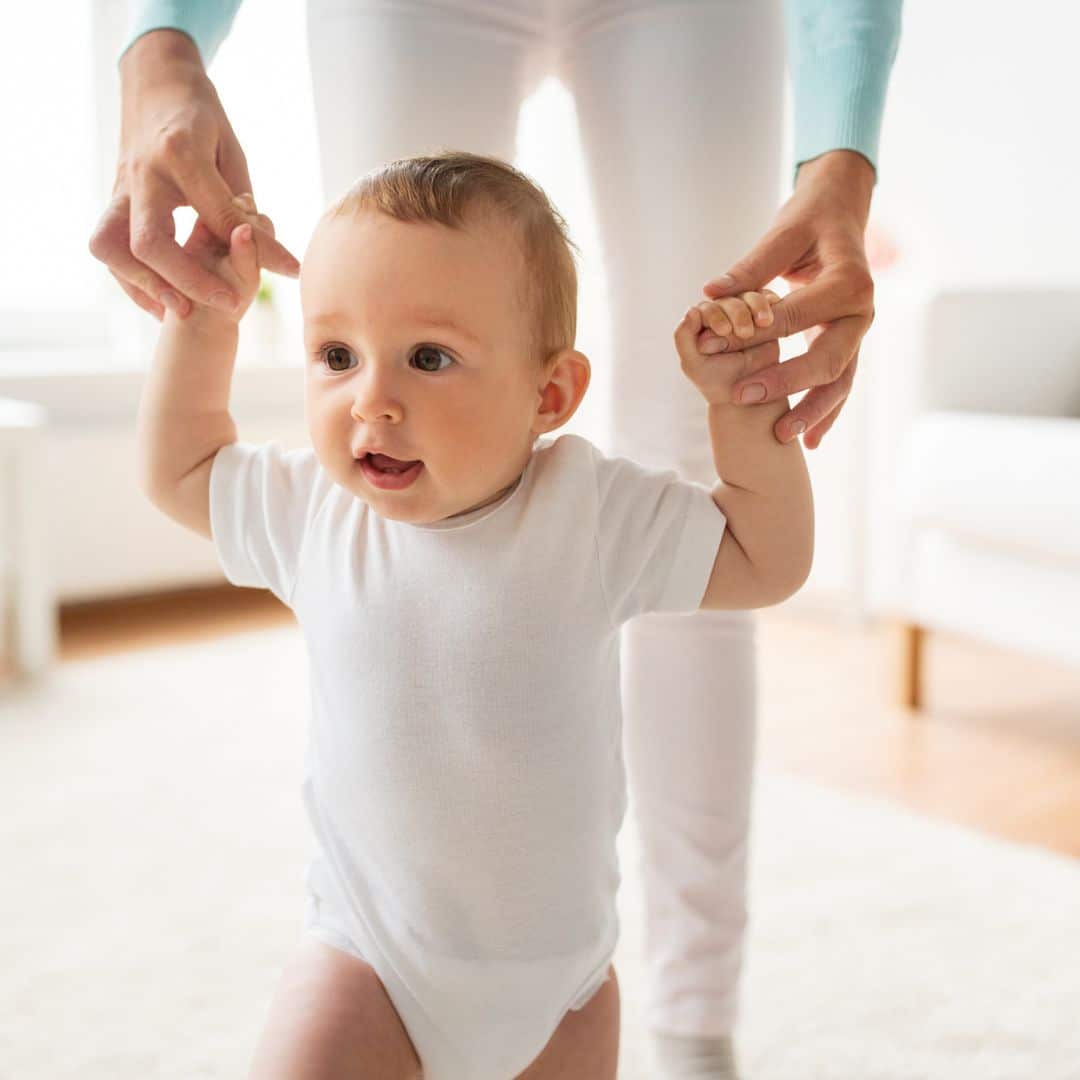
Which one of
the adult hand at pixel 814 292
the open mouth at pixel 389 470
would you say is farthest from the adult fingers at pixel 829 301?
the open mouth at pixel 389 470

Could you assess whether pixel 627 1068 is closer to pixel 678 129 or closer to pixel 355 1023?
pixel 355 1023

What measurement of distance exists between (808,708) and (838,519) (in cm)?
83

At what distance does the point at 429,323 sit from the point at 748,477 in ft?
0.69

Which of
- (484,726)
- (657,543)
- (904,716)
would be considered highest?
(657,543)

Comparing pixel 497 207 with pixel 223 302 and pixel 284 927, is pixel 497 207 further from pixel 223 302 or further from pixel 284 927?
pixel 284 927

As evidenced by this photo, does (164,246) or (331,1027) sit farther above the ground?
(164,246)

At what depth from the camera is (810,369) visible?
2.55 feet

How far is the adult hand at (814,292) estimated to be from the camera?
30.4 inches

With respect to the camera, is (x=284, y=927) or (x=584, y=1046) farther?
(x=284, y=927)

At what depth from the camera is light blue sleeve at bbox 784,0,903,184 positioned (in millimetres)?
917

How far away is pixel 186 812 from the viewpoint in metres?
1.88

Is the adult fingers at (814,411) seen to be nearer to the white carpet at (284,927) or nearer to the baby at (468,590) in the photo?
the baby at (468,590)

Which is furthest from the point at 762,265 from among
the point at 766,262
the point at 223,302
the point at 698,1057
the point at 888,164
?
the point at 888,164

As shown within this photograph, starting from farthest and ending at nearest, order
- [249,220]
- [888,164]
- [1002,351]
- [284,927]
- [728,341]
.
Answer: [888,164] < [1002,351] < [284,927] < [249,220] < [728,341]
